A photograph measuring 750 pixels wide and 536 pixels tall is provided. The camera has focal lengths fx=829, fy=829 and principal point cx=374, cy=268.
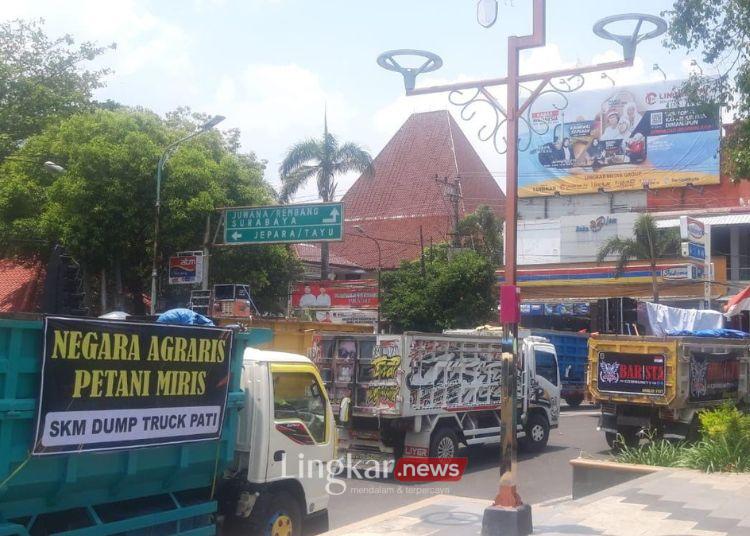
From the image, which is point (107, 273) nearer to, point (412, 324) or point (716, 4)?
point (412, 324)

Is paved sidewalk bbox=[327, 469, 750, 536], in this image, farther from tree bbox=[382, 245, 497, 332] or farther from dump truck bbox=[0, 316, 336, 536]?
tree bbox=[382, 245, 497, 332]

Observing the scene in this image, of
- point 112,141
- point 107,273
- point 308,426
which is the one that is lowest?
point 308,426

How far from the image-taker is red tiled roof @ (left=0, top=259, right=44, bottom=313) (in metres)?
27.4

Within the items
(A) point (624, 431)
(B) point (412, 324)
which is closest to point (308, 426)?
(A) point (624, 431)

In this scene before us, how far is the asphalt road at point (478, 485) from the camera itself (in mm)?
11116

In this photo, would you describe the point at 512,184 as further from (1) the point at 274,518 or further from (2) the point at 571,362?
(2) the point at 571,362

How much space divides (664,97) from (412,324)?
18318 millimetres

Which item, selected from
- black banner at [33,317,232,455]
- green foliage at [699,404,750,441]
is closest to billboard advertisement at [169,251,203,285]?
green foliage at [699,404,750,441]

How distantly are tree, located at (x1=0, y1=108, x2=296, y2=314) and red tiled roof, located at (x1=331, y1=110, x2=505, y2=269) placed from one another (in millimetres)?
32242

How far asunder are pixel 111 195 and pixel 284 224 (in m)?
5.43

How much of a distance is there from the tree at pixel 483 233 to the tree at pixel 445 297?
23.2 ft

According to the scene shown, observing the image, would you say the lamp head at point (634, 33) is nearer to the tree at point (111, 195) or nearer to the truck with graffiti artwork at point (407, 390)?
the truck with graffiti artwork at point (407, 390)

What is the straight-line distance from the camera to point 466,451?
1599 cm
